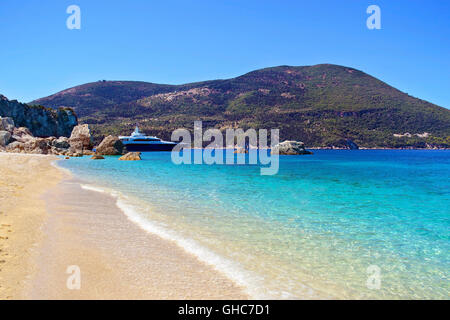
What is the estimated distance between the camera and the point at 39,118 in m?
78.5

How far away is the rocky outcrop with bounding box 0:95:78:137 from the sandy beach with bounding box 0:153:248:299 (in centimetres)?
7577

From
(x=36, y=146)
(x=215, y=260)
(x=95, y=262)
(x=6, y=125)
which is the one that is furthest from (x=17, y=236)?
(x=6, y=125)

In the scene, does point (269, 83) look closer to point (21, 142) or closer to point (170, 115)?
point (170, 115)

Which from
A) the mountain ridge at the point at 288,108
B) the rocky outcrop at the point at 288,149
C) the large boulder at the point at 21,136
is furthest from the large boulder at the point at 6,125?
the rocky outcrop at the point at 288,149

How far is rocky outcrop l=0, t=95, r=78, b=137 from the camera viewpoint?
2776 inches

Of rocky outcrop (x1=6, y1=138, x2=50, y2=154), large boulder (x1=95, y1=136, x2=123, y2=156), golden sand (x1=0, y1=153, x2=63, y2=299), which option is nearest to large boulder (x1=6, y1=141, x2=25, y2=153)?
rocky outcrop (x1=6, y1=138, x2=50, y2=154)

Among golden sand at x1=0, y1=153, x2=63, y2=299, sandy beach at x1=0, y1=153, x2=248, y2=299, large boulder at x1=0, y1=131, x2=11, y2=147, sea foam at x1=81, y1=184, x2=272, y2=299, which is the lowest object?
sea foam at x1=81, y1=184, x2=272, y2=299

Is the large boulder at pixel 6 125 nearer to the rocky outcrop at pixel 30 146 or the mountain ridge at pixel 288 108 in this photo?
the rocky outcrop at pixel 30 146

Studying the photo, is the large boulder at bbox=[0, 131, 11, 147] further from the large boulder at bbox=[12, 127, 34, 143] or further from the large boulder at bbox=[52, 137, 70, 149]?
the large boulder at bbox=[52, 137, 70, 149]

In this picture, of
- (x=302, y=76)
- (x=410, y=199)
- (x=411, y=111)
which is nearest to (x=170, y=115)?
(x=302, y=76)

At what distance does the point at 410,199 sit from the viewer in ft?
47.1

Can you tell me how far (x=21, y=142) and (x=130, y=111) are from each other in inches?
3438

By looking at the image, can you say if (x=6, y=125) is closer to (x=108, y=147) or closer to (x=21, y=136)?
(x=21, y=136)

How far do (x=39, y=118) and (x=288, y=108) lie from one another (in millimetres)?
96166
